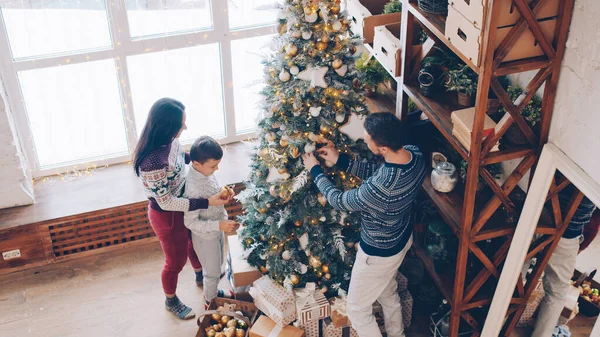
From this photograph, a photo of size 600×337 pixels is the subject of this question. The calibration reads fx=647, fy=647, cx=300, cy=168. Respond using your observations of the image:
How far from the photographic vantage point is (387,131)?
3000 mm

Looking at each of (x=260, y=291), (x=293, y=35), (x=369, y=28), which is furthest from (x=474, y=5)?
(x=260, y=291)

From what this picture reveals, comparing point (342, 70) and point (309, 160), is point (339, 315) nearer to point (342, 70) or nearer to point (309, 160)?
point (309, 160)

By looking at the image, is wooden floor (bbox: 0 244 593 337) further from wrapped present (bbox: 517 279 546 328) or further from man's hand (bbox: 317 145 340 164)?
man's hand (bbox: 317 145 340 164)

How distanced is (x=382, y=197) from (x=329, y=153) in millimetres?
416

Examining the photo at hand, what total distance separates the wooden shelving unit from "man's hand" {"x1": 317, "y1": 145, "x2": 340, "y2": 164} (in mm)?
498

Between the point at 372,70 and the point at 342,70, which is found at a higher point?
the point at 342,70

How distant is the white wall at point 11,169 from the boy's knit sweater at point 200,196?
1.33m

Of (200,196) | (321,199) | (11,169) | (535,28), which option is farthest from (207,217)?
→ (535,28)

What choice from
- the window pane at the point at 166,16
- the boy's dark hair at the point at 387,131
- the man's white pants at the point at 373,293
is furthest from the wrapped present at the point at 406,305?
the window pane at the point at 166,16

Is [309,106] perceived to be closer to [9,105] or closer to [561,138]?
[561,138]

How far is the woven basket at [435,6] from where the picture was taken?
3025 millimetres

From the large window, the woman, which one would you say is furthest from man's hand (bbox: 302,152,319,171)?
the large window

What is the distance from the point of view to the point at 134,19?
14.1 feet

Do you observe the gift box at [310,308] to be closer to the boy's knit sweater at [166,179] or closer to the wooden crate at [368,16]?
the boy's knit sweater at [166,179]
